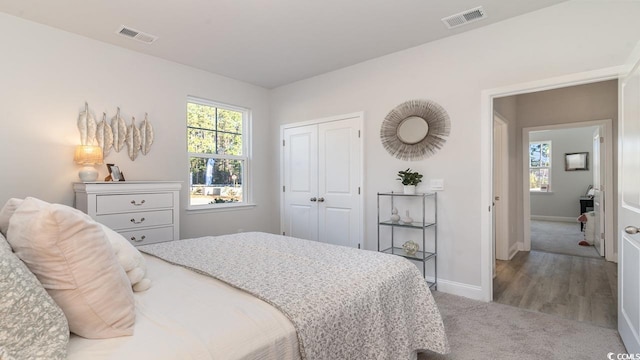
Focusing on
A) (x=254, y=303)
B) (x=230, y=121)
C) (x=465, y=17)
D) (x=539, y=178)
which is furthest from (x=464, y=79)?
(x=539, y=178)

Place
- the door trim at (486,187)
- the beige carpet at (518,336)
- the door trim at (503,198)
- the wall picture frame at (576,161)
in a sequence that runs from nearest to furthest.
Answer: the beige carpet at (518,336), the door trim at (486,187), the door trim at (503,198), the wall picture frame at (576,161)

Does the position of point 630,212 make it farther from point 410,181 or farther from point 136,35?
point 136,35

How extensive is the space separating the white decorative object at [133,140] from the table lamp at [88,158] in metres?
0.37

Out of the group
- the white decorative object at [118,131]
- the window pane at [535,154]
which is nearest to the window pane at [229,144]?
the white decorative object at [118,131]

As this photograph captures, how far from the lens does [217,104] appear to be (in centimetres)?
429

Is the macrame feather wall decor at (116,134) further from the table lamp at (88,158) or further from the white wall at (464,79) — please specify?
the white wall at (464,79)

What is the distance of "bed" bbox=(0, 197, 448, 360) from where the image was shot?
37.9 inches

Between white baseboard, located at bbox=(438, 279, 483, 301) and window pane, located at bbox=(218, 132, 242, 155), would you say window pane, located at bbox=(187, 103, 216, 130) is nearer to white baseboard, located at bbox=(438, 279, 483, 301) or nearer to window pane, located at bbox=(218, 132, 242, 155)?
window pane, located at bbox=(218, 132, 242, 155)

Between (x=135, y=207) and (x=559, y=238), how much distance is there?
6916 mm

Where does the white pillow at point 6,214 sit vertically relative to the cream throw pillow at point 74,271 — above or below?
above

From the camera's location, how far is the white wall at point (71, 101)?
→ 109 inches

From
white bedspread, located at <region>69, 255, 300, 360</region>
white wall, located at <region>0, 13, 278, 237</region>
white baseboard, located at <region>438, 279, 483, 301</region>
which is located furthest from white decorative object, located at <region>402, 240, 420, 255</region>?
white wall, located at <region>0, 13, 278, 237</region>

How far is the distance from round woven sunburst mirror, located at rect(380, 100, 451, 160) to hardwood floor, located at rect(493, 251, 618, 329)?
1629 mm

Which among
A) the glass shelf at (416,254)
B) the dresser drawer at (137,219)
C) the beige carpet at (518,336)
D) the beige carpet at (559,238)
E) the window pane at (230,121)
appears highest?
the window pane at (230,121)
